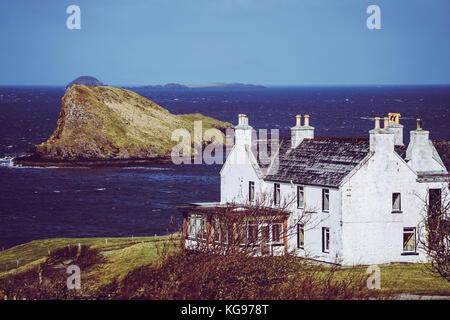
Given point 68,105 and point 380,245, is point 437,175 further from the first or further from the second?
point 68,105

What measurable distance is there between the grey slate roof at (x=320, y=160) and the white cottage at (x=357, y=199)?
0.27 ft

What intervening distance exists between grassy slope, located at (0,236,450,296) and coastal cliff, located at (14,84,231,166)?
76229 millimetres

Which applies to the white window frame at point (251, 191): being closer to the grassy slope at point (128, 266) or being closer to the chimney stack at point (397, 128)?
the grassy slope at point (128, 266)

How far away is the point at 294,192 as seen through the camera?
54.4m

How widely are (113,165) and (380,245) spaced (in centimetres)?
9640

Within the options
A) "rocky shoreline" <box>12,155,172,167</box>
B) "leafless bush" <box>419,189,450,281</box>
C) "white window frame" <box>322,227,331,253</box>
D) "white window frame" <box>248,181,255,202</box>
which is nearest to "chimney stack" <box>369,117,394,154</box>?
"leafless bush" <box>419,189,450,281</box>

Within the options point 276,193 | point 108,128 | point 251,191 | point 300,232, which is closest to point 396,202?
point 300,232

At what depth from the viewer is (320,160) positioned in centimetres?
5491

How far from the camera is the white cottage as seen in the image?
51188mm

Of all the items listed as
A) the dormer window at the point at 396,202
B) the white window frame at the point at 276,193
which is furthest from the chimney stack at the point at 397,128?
the white window frame at the point at 276,193

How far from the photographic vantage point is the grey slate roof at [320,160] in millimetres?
52406

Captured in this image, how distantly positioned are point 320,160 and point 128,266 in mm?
14216

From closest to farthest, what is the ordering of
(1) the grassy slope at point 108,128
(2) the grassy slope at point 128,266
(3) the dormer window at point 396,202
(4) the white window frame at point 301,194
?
(2) the grassy slope at point 128,266
(3) the dormer window at point 396,202
(4) the white window frame at point 301,194
(1) the grassy slope at point 108,128
